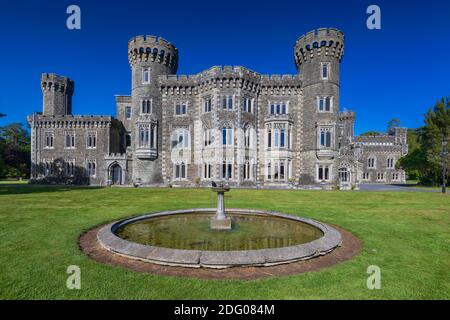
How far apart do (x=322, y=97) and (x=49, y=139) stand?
4438 centimetres

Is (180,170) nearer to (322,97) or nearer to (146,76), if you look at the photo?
(146,76)

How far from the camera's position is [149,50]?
3262 centimetres

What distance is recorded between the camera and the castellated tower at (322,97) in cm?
3069

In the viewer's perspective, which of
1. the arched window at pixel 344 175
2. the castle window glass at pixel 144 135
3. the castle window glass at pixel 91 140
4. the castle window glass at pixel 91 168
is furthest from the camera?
the castle window glass at pixel 91 140

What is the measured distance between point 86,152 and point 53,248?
117 feet

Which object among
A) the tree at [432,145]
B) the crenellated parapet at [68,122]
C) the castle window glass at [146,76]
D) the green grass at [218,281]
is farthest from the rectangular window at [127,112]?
Answer: the tree at [432,145]

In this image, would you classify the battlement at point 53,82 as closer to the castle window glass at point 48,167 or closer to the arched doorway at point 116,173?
the castle window glass at point 48,167

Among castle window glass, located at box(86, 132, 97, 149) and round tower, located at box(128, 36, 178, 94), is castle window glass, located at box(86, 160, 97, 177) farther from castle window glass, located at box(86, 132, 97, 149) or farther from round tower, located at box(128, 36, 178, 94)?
round tower, located at box(128, 36, 178, 94)

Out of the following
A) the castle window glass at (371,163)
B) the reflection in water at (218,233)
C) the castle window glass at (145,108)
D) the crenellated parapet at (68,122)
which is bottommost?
the reflection in water at (218,233)

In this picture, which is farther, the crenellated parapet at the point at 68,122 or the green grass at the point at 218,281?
the crenellated parapet at the point at 68,122

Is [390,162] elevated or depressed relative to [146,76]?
depressed

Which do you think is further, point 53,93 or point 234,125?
point 53,93

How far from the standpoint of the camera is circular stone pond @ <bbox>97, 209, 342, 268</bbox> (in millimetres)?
5500

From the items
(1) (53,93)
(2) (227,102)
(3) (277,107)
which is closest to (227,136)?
(2) (227,102)
